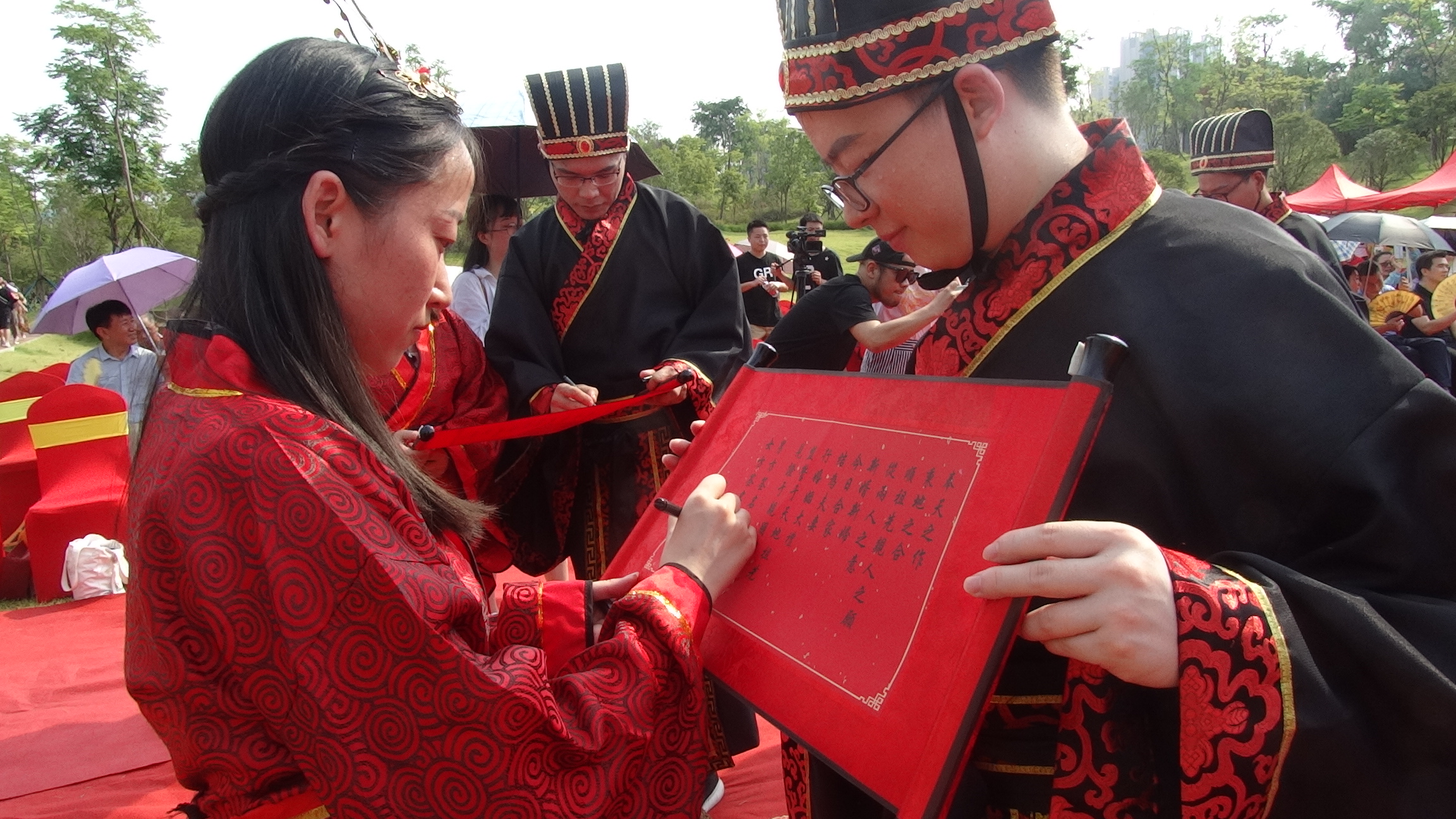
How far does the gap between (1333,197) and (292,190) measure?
24.5m

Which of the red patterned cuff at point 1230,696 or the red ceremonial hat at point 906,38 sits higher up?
the red ceremonial hat at point 906,38

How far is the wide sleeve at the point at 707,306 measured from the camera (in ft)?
10.8

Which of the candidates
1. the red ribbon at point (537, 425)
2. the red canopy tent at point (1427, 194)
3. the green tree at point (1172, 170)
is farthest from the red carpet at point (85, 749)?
the green tree at point (1172, 170)

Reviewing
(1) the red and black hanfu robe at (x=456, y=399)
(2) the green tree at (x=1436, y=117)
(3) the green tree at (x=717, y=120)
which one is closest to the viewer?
(1) the red and black hanfu robe at (x=456, y=399)

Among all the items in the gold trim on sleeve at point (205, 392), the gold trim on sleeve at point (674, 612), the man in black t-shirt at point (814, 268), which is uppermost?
the gold trim on sleeve at point (205, 392)

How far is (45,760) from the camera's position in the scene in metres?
3.53

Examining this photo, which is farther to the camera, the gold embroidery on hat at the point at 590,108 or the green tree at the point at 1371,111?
the green tree at the point at 1371,111

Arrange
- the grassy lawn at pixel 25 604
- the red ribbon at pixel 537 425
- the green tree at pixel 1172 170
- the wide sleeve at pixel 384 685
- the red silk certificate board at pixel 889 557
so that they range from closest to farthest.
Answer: the red silk certificate board at pixel 889 557
the wide sleeve at pixel 384 685
the red ribbon at pixel 537 425
the grassy lawn at pixel 25 604
the green tree at pixel 1172 170

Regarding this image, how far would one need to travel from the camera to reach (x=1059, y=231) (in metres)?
1.24

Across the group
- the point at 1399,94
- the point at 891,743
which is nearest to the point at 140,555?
the point at 891,743

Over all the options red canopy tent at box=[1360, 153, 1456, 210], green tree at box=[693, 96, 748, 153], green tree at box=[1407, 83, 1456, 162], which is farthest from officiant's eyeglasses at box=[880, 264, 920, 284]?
green tree at box=[693, 96, 748, 153]

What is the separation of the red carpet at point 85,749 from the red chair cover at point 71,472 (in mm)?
770

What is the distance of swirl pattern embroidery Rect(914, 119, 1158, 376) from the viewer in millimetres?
1231

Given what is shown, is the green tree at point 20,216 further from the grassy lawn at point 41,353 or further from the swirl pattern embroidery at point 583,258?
the swirl pattern embroidery at point 583,258
